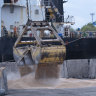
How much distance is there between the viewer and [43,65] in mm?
18344

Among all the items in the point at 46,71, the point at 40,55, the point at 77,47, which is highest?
the point at 40,55

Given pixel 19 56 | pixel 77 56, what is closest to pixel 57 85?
pixel 19 56

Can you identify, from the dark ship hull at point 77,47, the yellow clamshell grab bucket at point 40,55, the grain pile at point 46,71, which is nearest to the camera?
the yellow clamshell grab bucket at point 40,55

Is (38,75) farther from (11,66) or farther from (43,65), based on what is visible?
(11,66)

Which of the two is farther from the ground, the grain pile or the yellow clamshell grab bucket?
the yellow clamshell grab bucket

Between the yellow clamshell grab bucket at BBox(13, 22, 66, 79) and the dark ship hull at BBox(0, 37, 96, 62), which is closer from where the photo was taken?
the yellow clamshell grab bucket at BBox(13, 22, 66, 79)

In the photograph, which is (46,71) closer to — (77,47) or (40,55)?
(40,55)

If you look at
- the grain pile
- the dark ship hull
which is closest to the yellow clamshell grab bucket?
the grain pile

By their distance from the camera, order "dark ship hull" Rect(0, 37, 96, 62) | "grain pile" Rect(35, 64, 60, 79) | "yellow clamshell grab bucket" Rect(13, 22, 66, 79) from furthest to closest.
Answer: "dark ship hull" Rect(0, 37, 96, 62) < "grain pile" Rect(35, 64, 60, 79) < "yellow clamshell grab bucket" Rect(13, 22, 66, 79)

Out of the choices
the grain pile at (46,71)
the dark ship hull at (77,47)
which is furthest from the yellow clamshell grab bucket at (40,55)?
the dark ship hull at (77,47)

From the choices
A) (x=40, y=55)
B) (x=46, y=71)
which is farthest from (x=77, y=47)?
(x=40, y=55)

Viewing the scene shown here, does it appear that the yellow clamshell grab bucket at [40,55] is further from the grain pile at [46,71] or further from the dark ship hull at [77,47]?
the dark ship hull at [77,47]

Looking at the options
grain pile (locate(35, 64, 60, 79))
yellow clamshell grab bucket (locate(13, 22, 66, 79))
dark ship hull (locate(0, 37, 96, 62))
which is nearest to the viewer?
yellow clamshell grab bucket (locate(13, 22, 66, 79))

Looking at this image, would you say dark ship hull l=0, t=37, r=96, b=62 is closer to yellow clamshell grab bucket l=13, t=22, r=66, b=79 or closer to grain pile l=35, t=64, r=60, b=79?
grain pile l=35, t=64, r=60, b=79
